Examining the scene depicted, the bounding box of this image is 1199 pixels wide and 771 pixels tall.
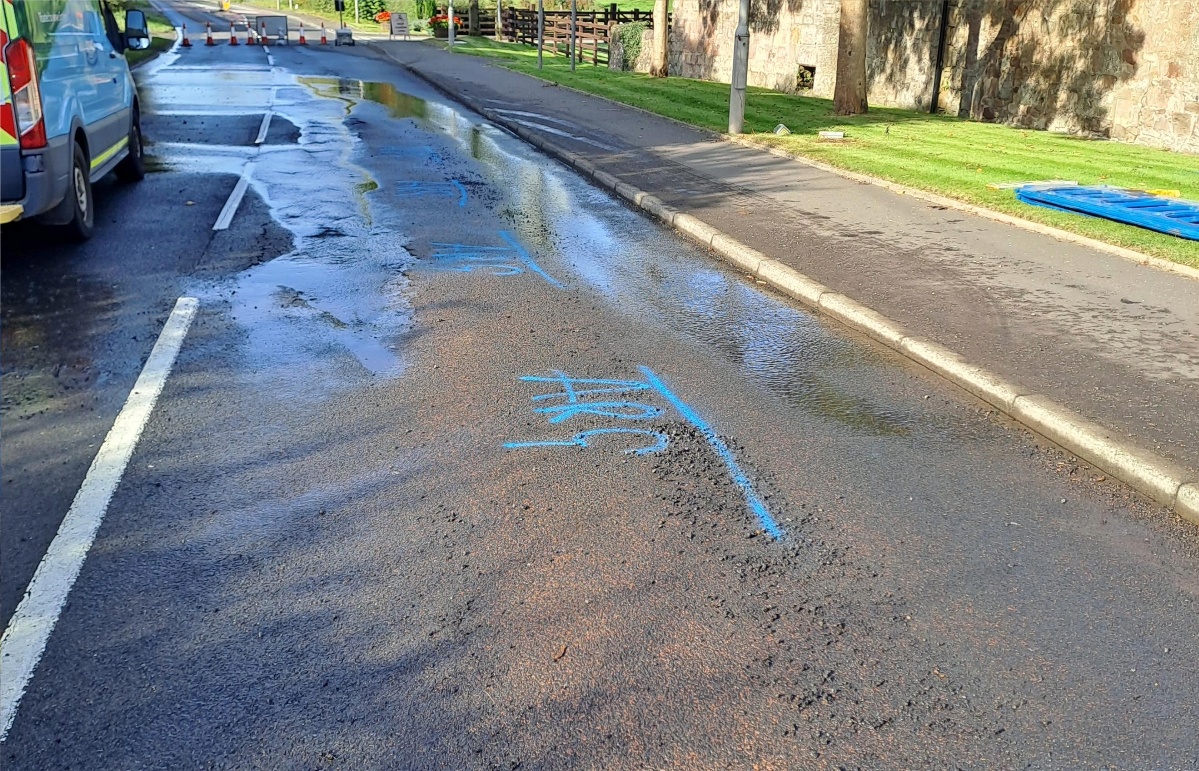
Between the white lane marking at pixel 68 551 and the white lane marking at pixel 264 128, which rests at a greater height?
the white lane marking at pixel 264 128

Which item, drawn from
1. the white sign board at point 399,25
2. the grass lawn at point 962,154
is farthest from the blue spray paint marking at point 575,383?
the white sign board at point 399,25

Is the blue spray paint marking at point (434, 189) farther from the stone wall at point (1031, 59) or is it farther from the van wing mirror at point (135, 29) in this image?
the stone wall at point (1031, 59)

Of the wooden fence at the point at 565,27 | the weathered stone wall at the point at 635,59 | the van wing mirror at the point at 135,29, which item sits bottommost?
the van wing mirror at the point at 135,29

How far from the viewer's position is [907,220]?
10.4 metres

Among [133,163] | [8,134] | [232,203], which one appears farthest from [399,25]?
[8,134]

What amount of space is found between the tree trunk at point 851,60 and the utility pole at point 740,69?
347cm

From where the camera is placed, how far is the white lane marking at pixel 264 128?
16.2 m

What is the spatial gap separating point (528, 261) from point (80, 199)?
4.14 metres

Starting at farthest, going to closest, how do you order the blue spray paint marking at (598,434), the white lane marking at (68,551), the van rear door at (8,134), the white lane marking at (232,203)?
the white lane marking at (232,203), the van rear door at (8,134), the blue spray paint marking at (598,434), the white lane marking at (68,551)

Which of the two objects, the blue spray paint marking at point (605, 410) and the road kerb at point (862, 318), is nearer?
the blue spray paint marking at point (605, 410)

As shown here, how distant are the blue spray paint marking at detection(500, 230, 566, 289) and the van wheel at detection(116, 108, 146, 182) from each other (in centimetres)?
522

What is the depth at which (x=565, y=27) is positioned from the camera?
43906mm

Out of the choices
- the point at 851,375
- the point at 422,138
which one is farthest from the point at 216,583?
the point at 422,138

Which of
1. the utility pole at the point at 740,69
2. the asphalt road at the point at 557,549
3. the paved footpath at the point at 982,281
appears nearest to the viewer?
the asphalt road at the point at 557,549
